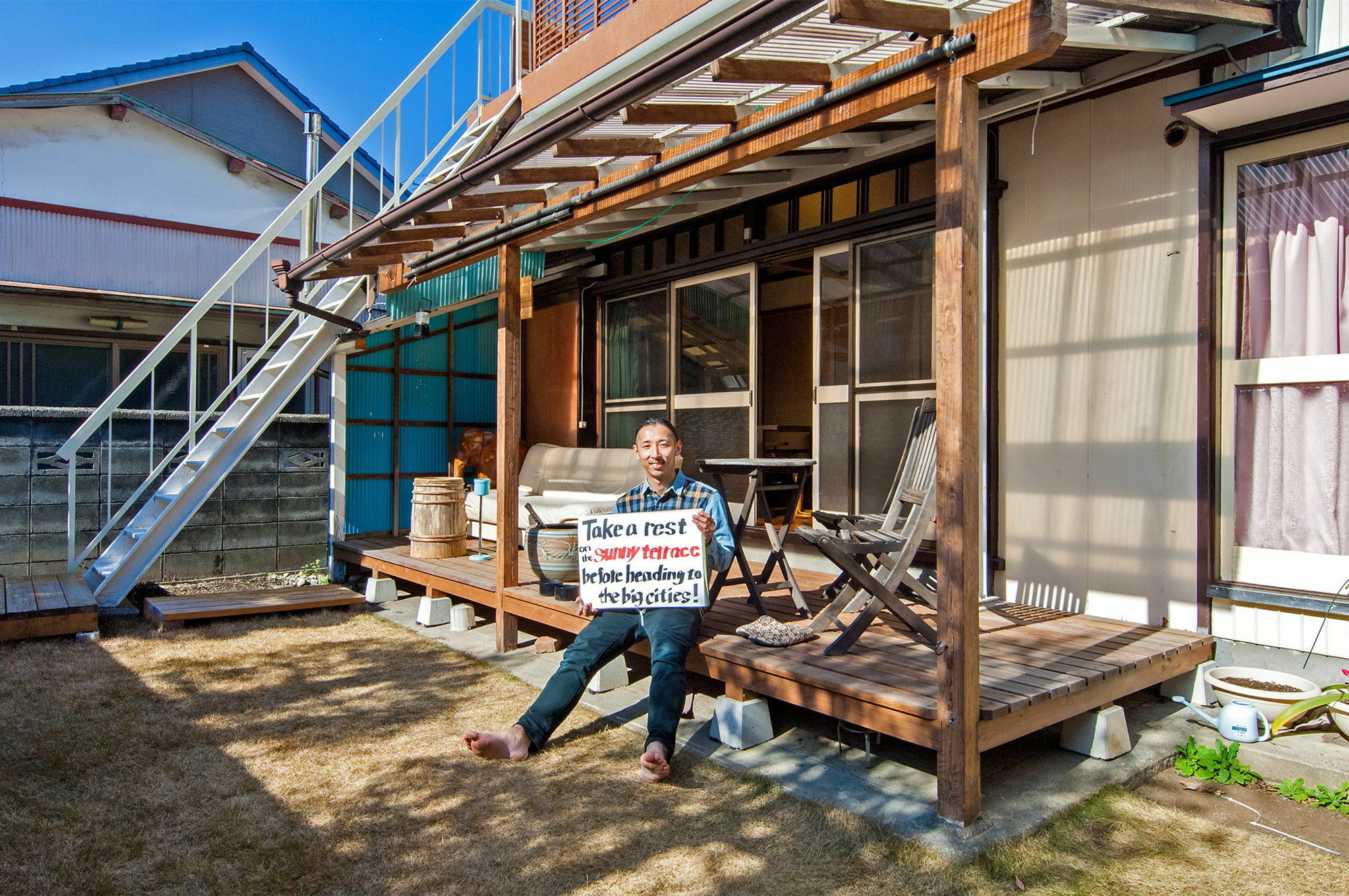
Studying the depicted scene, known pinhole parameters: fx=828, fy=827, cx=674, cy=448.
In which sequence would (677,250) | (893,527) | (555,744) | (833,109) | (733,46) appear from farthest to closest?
(677,250)
(893,527)
(555,744)
(833,109)
(733,46)

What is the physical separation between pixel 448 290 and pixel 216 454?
218 cm

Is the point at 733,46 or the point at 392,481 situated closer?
the point at 733,46

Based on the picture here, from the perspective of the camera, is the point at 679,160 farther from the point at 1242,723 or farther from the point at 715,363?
the point at 1242,723

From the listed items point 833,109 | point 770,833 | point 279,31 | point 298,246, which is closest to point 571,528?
point 770,833

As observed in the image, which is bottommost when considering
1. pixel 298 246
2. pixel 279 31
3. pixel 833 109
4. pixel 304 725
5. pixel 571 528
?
pixel 304 725

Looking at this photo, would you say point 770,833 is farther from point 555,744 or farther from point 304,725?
point 304,725

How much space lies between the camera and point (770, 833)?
2.57 metres

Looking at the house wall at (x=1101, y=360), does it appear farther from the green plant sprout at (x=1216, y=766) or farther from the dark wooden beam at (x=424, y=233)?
the dark wooden beam at (x=424, y=233)

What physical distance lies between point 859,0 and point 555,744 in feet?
9.41

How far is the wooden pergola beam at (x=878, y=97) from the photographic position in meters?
2.33

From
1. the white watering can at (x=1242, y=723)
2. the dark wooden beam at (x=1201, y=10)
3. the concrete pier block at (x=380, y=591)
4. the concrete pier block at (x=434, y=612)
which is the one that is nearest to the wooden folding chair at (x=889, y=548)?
the white watering can at (x=1242, y=723)

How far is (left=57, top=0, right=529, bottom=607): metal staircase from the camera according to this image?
19.2 feet

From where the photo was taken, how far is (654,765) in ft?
9.61

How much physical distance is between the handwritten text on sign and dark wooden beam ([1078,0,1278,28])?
2340mm
